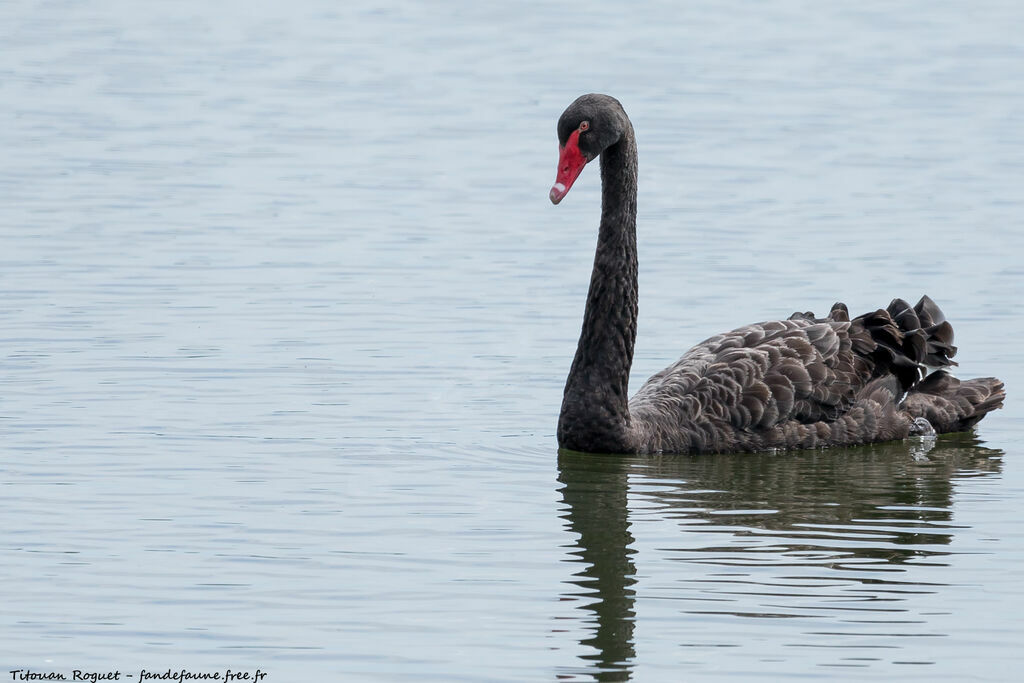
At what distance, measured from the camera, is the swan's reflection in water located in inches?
309

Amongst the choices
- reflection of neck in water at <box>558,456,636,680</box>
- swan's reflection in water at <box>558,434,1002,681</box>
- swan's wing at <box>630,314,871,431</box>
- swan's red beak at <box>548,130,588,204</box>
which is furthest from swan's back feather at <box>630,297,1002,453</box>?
swan's red beak at <box>548,130,588,204</box>

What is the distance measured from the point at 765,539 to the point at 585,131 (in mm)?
2534

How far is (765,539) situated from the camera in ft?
29.8

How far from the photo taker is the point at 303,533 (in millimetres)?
9008

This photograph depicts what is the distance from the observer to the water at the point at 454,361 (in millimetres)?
7812

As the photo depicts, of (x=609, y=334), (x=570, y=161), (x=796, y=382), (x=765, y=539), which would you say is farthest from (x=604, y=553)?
(x=796, y=382)

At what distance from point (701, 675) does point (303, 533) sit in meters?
2.38

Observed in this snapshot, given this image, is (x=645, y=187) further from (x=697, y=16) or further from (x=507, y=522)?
(x=697, y=16)

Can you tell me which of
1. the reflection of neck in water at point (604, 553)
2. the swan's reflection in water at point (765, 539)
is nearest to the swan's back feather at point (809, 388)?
the swan's reflection in water at point (765, 539)

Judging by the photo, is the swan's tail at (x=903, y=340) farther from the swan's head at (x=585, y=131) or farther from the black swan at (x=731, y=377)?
the swan's head at (x=585, y=131)

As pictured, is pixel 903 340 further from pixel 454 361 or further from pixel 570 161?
pixel 454 361

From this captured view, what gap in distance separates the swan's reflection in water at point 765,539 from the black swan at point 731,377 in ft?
0.44

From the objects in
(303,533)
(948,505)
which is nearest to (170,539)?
(303,533)

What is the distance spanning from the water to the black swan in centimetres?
18
